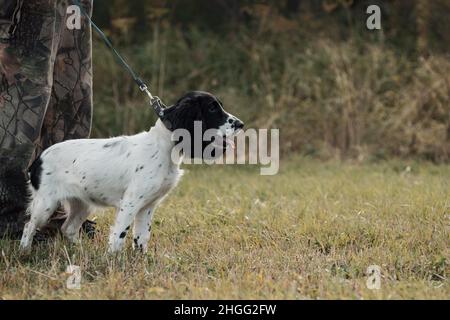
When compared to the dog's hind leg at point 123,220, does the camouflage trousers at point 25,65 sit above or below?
above

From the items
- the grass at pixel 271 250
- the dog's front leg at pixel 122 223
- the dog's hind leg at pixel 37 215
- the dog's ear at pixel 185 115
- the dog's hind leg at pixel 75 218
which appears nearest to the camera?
the grass at pixel 271 250

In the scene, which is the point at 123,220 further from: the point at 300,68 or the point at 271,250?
the point at 300,68

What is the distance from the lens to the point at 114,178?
518 centimetres

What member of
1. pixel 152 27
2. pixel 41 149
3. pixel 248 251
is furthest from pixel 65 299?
pixel 152 27

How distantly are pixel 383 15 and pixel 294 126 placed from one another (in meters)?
3.43

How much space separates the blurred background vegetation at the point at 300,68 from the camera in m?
9.94

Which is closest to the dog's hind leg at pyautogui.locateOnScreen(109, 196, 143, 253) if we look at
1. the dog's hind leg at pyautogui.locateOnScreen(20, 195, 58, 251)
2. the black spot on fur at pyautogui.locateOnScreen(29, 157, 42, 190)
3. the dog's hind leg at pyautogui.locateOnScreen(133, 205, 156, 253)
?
the dog's hind leg at pyautogui.locateOnScreen(133, 205, 156, 253)

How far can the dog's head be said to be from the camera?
16.2 feet

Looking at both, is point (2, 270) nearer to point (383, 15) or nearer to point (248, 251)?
point (248, 251)

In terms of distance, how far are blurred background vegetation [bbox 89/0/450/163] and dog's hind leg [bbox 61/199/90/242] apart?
4464 mm

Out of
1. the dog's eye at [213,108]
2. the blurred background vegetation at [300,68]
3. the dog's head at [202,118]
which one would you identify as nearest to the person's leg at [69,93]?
the dog's head at [202,118]

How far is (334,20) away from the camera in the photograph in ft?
40.2

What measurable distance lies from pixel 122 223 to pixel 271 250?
99 cm

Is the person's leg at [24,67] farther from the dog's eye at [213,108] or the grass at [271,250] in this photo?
the dog's eye at [213,108]
